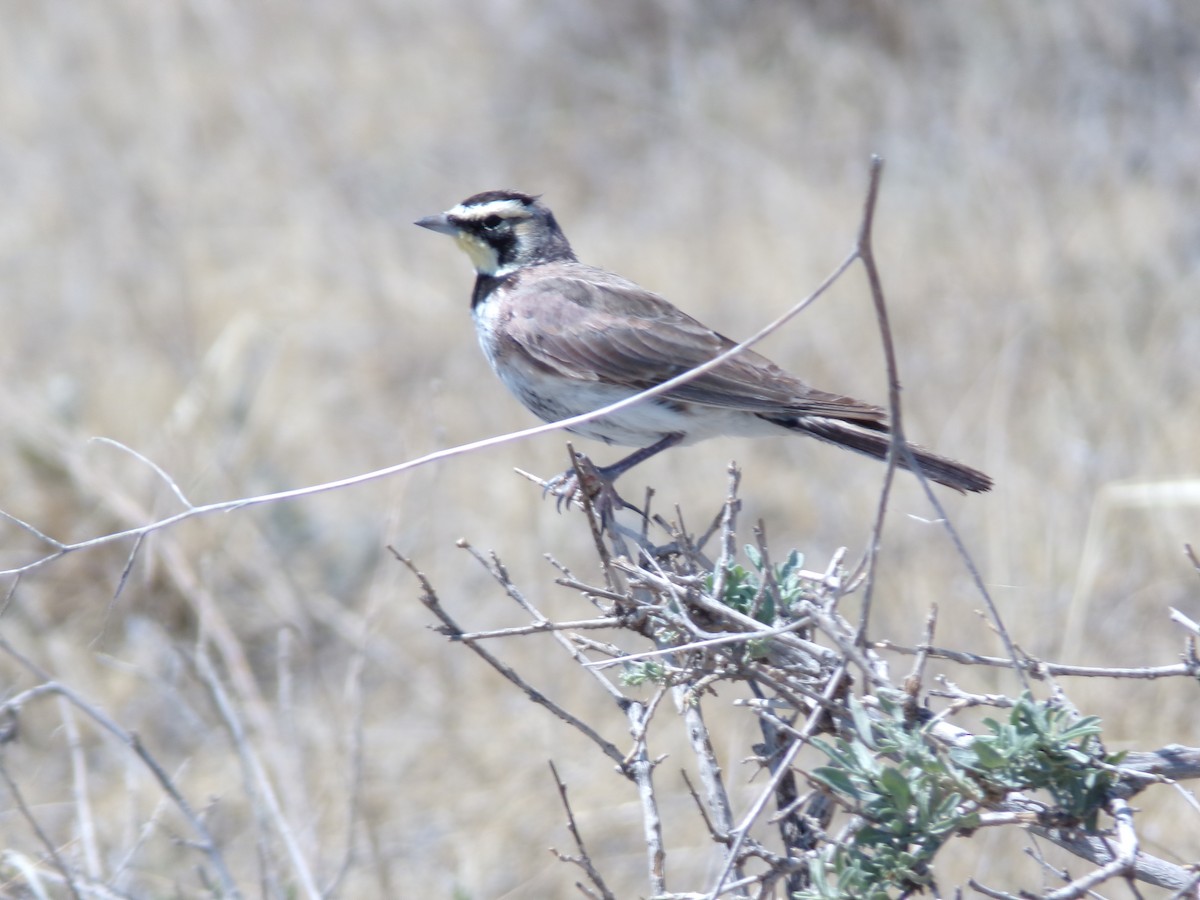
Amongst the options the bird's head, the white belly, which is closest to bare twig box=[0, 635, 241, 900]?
the white belly

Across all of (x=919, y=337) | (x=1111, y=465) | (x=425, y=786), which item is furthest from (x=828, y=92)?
(x=425, y=786)

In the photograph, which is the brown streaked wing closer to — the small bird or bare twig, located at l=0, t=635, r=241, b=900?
the small bird

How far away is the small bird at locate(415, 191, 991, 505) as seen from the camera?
3.73 m

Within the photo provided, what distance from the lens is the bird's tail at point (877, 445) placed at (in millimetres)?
2986

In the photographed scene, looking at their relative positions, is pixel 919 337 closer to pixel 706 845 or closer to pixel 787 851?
pixel 706 845

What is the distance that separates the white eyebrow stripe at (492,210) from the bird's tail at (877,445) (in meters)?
1.32

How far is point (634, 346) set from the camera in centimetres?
409

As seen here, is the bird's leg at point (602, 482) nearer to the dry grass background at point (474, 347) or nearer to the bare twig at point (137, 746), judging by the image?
the dry grass background at point (474, 347)

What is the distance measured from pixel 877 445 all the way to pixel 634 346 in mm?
888

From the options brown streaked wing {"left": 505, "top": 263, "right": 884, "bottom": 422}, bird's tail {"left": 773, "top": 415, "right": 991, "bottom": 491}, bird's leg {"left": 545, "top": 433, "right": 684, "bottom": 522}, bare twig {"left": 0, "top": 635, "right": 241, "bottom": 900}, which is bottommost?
bare twig {"left": 0, "top": 635, "right": 241, "bottom": 900}

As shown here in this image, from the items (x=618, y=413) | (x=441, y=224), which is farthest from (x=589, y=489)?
(x=441, y=224)

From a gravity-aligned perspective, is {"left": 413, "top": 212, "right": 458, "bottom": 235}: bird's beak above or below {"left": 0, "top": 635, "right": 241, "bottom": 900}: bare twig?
above

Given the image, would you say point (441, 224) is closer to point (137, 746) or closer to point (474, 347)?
point (137, 746)

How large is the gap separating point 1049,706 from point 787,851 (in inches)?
20.9
